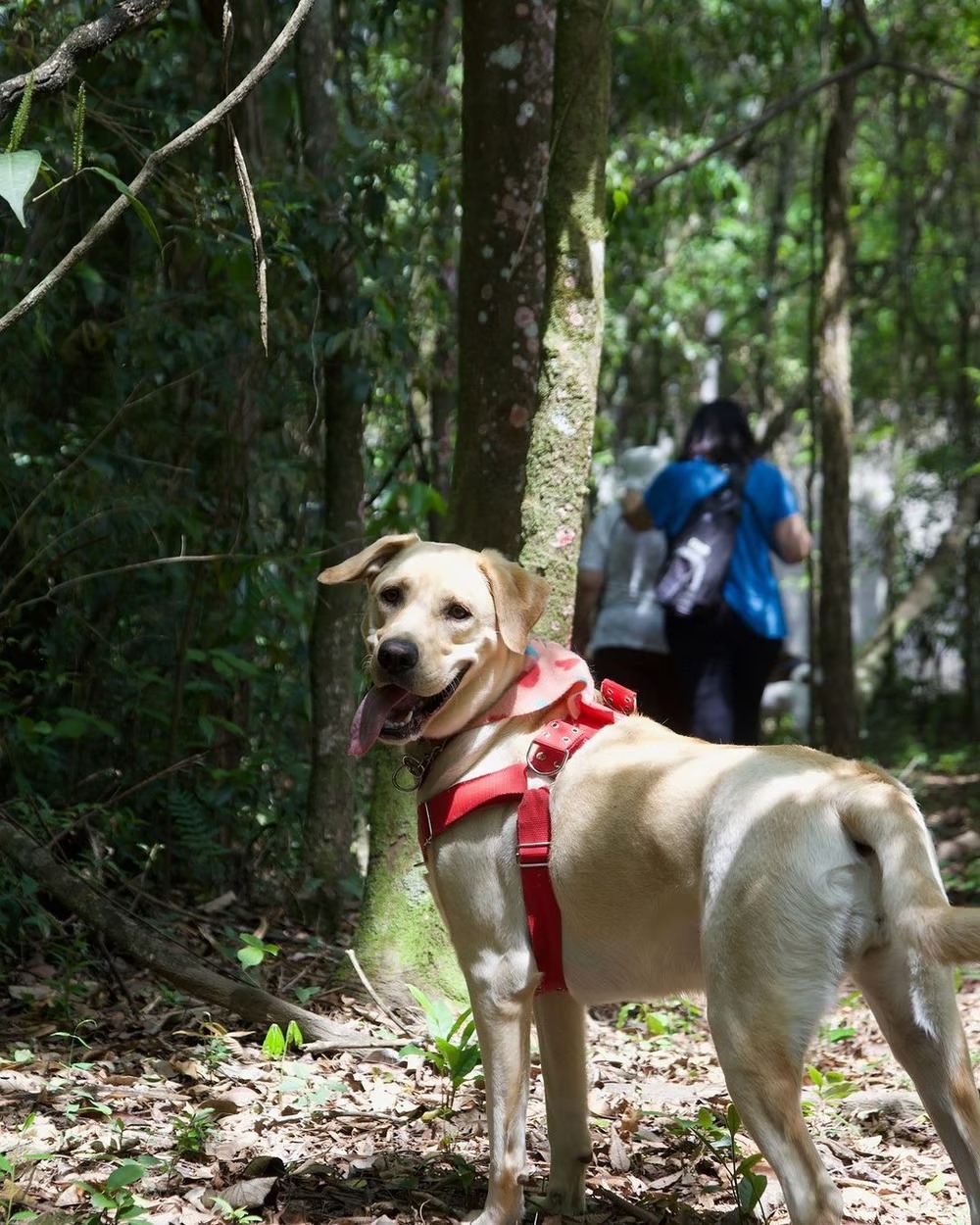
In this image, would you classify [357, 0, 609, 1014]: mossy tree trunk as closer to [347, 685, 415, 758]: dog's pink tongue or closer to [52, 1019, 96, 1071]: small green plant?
[52, 1019, 96, 1071]: small green plant

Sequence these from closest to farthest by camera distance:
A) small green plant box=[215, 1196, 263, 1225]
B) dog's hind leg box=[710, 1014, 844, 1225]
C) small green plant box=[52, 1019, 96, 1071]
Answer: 1. dog's hind leg box=[710, 1014, 844, 1225]
2. small green plant box=[215, 1196, 263, 1225]
3. small green plant box=[52, 1019, 96, 1071]

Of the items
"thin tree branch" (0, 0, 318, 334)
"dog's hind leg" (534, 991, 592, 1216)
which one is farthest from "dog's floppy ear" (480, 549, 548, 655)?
"thin tree branch" (0, 0, 318, 334)

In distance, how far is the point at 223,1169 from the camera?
3627 mm

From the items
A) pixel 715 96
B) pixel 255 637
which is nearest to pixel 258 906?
pixel 255 637

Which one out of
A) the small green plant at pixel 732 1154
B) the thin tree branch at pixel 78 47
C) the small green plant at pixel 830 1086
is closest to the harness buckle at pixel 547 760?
the small green plant at pixel 732 1154

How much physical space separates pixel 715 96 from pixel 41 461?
438 inches

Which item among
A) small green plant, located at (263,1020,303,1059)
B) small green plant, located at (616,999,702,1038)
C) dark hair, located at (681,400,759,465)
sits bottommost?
small green plant, located at (616,999,702,1038)

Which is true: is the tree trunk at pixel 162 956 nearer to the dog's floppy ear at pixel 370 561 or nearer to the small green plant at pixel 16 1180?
the small green plant at pixel 16 1180

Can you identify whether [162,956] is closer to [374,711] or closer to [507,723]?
[374,711]

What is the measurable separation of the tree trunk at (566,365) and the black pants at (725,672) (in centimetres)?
204

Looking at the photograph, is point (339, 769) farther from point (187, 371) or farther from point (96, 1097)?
point (96, 1097)

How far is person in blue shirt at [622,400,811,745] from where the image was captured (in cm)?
684

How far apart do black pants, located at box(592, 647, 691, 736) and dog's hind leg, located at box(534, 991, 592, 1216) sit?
12.4 feet

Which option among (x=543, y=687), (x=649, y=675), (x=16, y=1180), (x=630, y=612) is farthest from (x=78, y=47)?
(x=649, y=675)
